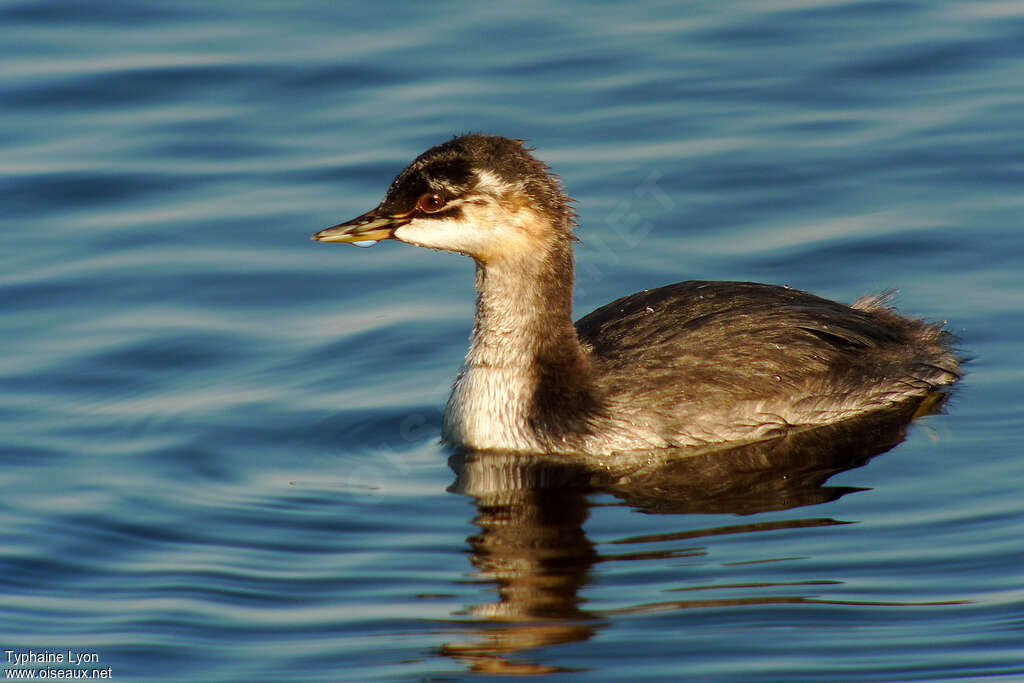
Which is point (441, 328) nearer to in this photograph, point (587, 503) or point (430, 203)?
point (430, 203)

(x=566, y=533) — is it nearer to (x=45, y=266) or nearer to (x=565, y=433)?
(x=565, y=433)

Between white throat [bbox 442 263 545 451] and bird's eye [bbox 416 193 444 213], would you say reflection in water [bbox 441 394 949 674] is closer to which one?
white throat [bbox 442 263 545 451]

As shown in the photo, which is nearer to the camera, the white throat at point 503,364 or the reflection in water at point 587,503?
the reflection in water at point 587,503

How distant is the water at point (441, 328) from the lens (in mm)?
8000

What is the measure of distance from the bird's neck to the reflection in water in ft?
0.60

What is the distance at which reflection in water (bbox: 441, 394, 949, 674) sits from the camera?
7984mm

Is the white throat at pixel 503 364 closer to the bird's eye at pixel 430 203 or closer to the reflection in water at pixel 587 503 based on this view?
the reflection in water at pixel 587 503

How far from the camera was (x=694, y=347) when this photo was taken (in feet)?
33.7

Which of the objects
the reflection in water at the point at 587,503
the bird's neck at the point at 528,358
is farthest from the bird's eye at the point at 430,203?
the reflection in water at the point at 587,503

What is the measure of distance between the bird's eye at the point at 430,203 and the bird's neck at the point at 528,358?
466 millimetres

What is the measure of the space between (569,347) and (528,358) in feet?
0.80

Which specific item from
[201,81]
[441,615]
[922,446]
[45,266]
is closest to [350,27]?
[201,81]

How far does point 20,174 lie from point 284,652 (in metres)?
7.00

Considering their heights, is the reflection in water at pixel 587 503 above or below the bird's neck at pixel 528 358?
below
